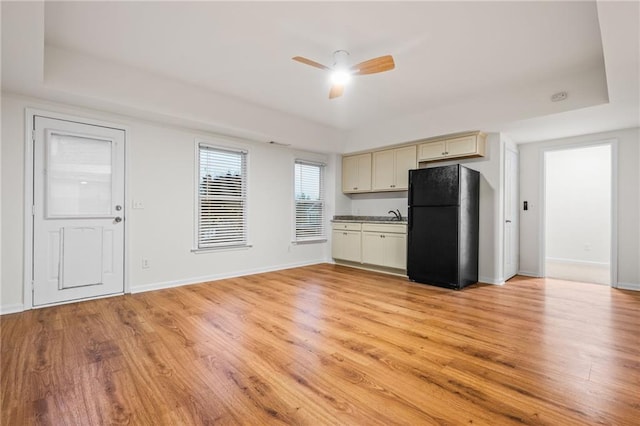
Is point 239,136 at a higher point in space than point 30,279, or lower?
higher

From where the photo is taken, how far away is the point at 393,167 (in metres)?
5.59

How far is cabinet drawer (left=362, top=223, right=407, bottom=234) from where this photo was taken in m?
5.11

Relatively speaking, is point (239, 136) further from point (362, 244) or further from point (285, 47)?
point (362, 244)

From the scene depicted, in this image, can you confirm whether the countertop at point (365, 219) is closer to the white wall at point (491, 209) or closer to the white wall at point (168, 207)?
the white wall at point (168, 207)

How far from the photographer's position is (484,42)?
2.87m

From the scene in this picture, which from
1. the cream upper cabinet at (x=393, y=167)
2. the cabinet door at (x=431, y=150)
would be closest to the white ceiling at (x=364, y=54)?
the cabinet door at (x=431, y=150)

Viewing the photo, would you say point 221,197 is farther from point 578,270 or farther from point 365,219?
point 578,270

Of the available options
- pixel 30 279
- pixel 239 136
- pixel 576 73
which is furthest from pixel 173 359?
Result: pixel 576 73

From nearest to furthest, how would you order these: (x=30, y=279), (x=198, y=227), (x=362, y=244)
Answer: (x=30, y=279) < (x=198, y=227) < (x=362, y=244)

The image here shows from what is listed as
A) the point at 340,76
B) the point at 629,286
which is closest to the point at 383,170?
the point at 340,76

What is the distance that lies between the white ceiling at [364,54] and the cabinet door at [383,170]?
1203mm

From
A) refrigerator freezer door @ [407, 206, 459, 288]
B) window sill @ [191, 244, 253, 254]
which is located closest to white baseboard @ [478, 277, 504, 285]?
Result: refrigerator freezer door @ [407, 206, 459, 288]

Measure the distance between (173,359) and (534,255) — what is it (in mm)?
5589

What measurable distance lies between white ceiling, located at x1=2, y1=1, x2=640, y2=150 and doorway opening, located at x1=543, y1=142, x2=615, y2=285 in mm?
2478
